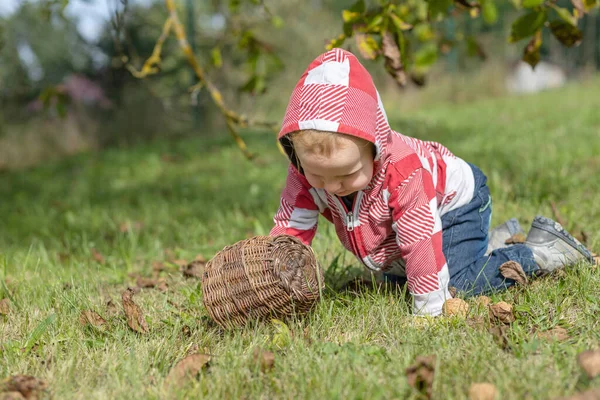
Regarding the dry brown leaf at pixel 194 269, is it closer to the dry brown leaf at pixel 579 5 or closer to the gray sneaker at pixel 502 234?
the gray sneaker at pixel 502 234

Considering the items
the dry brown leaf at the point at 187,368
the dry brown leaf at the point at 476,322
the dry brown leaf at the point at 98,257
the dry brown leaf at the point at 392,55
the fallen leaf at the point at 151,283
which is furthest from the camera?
the dry brown leaf at the point at 98,257

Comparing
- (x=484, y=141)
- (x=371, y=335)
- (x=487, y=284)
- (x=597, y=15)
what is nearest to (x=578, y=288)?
(x=487, y=284)

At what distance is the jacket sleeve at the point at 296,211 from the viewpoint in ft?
8.17

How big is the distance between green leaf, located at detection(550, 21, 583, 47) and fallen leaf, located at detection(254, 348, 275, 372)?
1967mm

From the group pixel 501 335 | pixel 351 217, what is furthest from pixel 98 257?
pixel 501 335

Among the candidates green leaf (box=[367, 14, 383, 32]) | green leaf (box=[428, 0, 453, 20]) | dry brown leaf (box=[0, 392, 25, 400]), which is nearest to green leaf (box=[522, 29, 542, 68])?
green leaf (box=[428, 0, 453, 20])

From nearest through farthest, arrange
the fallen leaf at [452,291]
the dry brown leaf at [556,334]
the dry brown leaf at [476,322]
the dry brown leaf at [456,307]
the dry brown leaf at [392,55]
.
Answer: the dry brown leaf at [556,334] → the dry brown leaf at [476,322] → the dry brown leaf at [456,307] → the fallen leaf at [452,291] → the dry brown leaf at [392,55]

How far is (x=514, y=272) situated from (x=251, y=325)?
1.10 m

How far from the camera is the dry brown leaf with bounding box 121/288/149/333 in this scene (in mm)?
2246

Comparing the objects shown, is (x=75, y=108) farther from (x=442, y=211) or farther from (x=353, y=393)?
(x=353, y=393)

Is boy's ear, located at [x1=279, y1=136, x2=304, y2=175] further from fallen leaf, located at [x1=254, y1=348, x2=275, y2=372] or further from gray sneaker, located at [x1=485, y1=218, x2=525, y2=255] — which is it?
gray sneaker, located at [x1=485, y1=218, x2=525, y2=255]

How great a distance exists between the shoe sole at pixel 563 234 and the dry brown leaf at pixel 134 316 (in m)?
Answer: 1.70

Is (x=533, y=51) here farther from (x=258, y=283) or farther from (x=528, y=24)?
(x=258, y=283)

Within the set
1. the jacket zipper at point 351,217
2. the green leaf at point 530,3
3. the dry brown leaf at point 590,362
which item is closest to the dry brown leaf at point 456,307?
the jacket zipper at point 351,217
